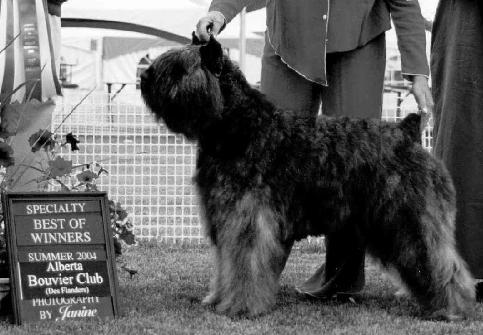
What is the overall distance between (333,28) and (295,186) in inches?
36.7

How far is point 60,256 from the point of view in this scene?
3.76m

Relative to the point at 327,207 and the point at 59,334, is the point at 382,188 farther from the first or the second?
the point at 59,334

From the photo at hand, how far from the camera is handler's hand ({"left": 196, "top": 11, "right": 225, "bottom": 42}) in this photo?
3.98m

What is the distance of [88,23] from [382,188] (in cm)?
1193

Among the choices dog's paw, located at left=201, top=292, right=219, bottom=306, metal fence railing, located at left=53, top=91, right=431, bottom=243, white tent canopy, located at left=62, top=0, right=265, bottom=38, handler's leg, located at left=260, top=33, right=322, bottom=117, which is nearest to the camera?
dog's paw, located at left=201, top=292, right=219, bottom=306

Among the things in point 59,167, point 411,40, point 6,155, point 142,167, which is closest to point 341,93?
point 411,40

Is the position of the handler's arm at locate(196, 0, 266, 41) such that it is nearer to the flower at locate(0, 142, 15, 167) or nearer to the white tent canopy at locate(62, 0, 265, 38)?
the flower at locate(0, 142, 15, 167)

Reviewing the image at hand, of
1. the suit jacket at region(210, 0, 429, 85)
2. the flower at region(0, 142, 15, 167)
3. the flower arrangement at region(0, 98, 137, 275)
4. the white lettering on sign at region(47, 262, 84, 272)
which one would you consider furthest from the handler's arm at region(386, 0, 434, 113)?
the flower at region(0, 142, 15, 167)

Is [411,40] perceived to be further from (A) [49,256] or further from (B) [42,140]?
(A) [49,256]

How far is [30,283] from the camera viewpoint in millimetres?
3654

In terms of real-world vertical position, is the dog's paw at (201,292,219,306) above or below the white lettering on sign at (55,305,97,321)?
below

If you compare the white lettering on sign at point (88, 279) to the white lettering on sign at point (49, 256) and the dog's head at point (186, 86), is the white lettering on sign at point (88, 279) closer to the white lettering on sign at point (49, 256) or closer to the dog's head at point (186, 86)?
the white lettering on sign at point (49, 256)

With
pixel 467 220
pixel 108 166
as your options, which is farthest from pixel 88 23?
pixel 467 220

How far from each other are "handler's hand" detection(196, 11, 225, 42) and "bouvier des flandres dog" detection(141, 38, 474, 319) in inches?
8.9
